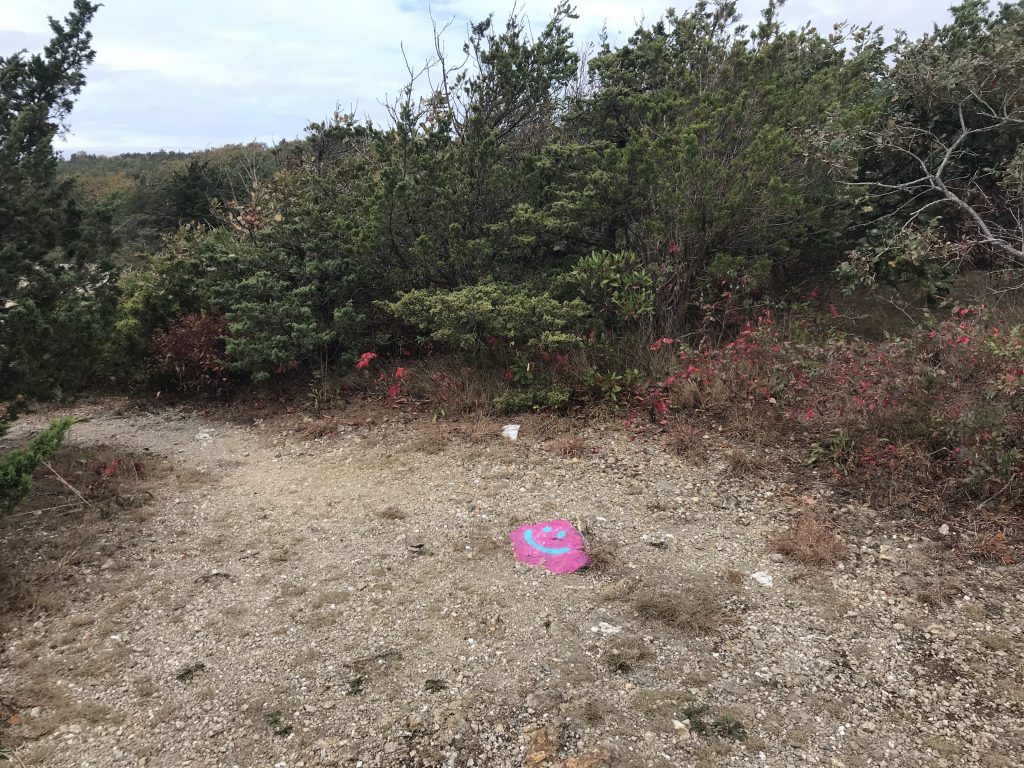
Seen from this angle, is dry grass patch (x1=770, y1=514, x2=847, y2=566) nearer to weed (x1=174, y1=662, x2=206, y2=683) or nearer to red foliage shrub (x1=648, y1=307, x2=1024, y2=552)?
red foliage shrub (x1=648, y1=307, x2=1024, y2=552)

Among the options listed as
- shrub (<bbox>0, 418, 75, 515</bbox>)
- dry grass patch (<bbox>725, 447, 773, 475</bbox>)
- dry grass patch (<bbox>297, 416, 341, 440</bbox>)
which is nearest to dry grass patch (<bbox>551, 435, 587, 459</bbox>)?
dry grass patch (<bbox>725, 447, 773, 475</bbox>)

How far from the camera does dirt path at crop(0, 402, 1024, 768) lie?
2.29 m

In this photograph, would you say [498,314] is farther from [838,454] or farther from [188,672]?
[188,672]

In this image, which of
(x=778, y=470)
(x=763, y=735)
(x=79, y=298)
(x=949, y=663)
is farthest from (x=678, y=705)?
(x=79, y=298)

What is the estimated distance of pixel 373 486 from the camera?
4562mm

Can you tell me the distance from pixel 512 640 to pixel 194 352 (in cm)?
517

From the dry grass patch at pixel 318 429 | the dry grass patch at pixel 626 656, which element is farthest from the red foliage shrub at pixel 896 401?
the dry grass patch at pixel 318 429

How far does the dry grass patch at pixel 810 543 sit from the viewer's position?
3299mm

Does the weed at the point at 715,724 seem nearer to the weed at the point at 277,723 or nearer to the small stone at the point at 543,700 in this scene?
the small stone at the point at 543,700

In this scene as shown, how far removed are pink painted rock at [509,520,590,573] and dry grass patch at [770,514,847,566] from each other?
115cm

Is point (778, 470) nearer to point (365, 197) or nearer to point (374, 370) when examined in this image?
point (374, 370)

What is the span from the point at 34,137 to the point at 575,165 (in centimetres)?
442

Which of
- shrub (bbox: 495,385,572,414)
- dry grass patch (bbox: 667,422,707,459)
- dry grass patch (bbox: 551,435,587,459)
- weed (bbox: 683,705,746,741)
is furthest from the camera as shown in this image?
shrub (bbox: 495,385,572,414)

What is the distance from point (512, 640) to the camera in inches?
112
